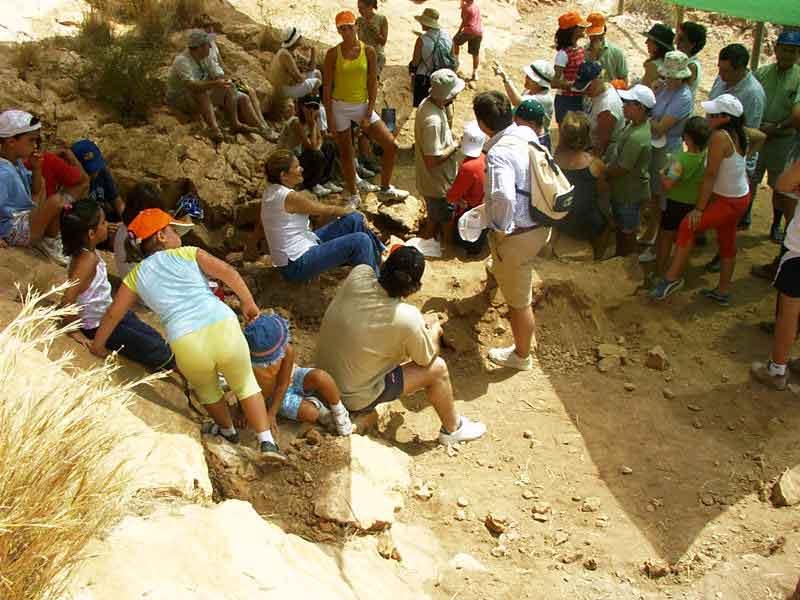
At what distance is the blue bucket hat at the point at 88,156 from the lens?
5660 mm

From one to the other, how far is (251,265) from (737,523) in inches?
160

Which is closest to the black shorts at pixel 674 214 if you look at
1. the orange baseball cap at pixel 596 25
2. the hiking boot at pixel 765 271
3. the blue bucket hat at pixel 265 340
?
the hiking boot at pixel 765 271

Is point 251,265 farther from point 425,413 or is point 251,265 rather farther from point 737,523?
point 737,523

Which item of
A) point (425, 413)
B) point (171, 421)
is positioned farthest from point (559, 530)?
point (171, 421)

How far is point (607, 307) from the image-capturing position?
601 cm

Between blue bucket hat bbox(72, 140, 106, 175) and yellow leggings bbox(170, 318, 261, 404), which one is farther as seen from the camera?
blue bucket hat bbox(72, 140, 106, 175)

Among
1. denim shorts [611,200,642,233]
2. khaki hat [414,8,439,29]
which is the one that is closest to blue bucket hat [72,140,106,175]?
khaki hat [414,8,439,29]

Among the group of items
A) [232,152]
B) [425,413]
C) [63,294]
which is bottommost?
[425,413]

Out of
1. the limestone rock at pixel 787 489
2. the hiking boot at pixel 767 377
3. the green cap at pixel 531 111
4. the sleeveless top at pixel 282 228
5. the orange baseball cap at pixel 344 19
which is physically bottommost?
the hiking boot at pixel 767 377

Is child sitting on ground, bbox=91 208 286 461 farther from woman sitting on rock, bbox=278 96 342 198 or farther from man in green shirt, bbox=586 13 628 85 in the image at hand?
man in green shirt, bbox=586 13 628 85

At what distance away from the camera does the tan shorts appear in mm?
4965

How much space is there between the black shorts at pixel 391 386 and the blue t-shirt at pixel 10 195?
2.65 m

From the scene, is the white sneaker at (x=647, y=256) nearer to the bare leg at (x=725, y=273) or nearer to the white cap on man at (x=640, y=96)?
the bare leg at (x=725, y=273)

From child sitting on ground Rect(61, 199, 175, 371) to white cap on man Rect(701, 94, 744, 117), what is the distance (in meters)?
4.20
